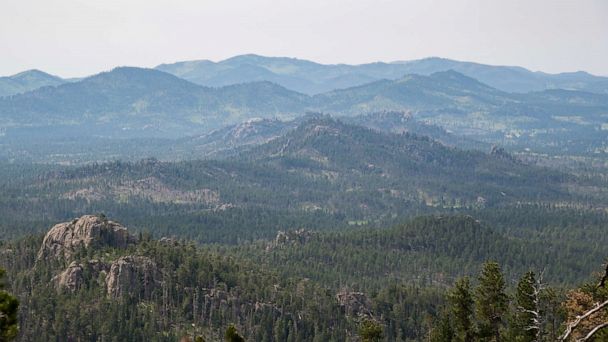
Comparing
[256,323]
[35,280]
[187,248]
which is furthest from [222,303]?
[35,280]

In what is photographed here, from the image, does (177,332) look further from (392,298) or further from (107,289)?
(392,298)

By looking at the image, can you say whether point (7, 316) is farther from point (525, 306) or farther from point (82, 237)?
point (82, 237)

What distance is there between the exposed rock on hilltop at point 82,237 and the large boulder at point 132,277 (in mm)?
18573

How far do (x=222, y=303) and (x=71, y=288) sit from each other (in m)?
40.1

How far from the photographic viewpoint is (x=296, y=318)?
168m

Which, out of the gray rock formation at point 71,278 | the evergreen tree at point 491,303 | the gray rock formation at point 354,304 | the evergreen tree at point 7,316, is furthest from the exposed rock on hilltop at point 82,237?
the evergreen tree at point 7,316

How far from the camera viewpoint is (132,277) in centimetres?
16162

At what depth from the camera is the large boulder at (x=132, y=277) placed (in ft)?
520

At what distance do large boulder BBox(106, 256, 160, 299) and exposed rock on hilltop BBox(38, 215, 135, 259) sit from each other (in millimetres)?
18573

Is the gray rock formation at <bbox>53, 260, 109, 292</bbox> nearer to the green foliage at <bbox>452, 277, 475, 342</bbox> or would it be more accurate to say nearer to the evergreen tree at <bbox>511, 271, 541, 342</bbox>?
the green foliage at <bbox>452, 277, 475, 342</bbox>

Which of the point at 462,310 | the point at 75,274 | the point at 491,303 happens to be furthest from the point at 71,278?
the point at 491,303

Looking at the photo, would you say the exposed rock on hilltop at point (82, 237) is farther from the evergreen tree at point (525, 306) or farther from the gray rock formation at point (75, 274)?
the evergreen tree at point (525, 306)

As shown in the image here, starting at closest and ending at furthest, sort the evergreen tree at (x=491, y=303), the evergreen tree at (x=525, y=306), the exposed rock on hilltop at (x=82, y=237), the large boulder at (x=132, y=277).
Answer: the evergreen tree at (x=491, y=303) → the evergreen tree at (x=525, y=306) → the large boulder at (x=132, y=277) → the exposed rock on hilltop at (x=82, y=237)

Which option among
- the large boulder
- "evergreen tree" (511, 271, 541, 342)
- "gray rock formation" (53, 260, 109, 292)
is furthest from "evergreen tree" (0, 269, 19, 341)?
"gray rock formation" (53, 260, 109, 292)
